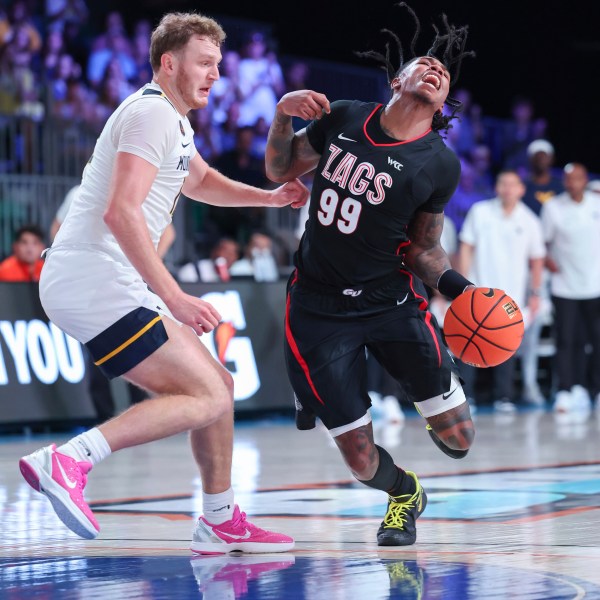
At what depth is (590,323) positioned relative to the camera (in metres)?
12.9

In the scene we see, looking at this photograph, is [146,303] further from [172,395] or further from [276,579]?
[276,579]

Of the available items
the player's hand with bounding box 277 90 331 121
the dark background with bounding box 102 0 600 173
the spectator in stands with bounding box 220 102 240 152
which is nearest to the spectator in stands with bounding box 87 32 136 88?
the spectator in stands with bounding box 220 102 240 152

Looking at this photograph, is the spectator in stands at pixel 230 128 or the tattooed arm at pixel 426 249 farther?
the spectator in stands at pixel 230 128

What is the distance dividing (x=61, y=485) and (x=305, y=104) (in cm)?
199

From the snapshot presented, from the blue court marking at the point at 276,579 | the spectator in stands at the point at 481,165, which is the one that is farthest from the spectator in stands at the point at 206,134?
the blue court marking at the point at 276,579

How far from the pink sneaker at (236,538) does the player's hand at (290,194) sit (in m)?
1.44

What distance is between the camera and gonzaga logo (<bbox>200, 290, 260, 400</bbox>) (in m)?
11.6

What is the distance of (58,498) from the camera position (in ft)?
14.6

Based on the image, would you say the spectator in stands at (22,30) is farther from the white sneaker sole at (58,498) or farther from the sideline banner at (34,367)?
the white sneaker sole at (58,498)

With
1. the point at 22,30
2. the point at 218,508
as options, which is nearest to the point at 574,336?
the point at 22,30

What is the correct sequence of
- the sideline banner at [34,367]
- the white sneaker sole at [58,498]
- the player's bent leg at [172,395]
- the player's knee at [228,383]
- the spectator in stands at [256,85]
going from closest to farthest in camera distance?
the white sneaker sole at [58,498]
the player's bent leg at [172,395]
the player's knee at [228,383]
the sideline banner at [34,367]
the spectator in stands at [256,85]

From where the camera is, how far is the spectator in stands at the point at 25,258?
450 inches

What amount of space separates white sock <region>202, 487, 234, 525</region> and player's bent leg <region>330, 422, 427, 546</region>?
581 millimetres

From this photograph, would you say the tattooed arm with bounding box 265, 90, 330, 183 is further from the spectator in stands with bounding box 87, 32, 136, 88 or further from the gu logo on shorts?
the spectator in stands with bounding box 87, 32, 136, 88
